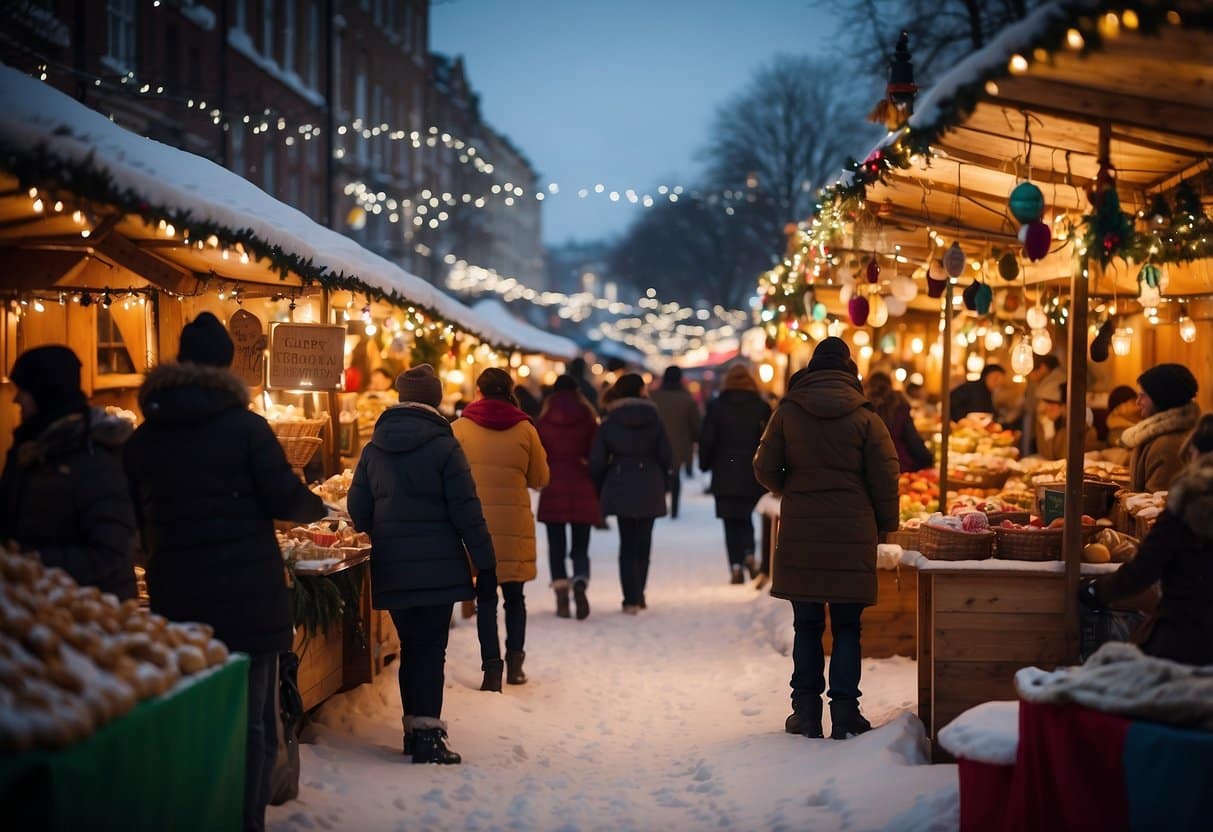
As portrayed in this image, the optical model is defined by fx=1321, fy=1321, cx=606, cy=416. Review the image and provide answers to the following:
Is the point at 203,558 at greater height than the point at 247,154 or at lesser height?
lesser

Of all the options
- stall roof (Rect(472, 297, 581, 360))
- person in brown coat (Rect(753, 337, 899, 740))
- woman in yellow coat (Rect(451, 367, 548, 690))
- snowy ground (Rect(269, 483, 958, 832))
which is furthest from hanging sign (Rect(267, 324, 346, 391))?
stall roof (Rect(472, 297, 581, 360))

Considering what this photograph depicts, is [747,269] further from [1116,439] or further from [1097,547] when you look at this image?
[1097,547]

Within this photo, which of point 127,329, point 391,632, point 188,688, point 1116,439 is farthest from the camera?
point 1116,439

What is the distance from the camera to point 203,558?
489cm

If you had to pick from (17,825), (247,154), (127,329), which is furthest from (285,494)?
(247,154)

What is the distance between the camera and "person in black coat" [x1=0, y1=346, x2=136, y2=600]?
179 inches

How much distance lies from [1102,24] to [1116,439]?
8335 millimetres

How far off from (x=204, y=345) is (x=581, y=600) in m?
6.47

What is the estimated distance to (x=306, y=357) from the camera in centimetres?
875

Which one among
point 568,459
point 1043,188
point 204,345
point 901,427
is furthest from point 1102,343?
point 204,345

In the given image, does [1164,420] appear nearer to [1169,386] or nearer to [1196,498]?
[1169,386]

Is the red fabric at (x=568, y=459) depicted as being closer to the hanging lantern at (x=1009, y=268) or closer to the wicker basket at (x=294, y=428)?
the wicker basket at (x=294, y=428)

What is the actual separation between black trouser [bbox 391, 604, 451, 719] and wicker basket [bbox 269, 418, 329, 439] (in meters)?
2.31

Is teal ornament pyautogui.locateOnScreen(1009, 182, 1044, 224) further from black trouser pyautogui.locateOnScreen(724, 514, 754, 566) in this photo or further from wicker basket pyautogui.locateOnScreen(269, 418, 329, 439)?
black trouser pyautogui.locateOnScreen(724, 514, 754, 566)
